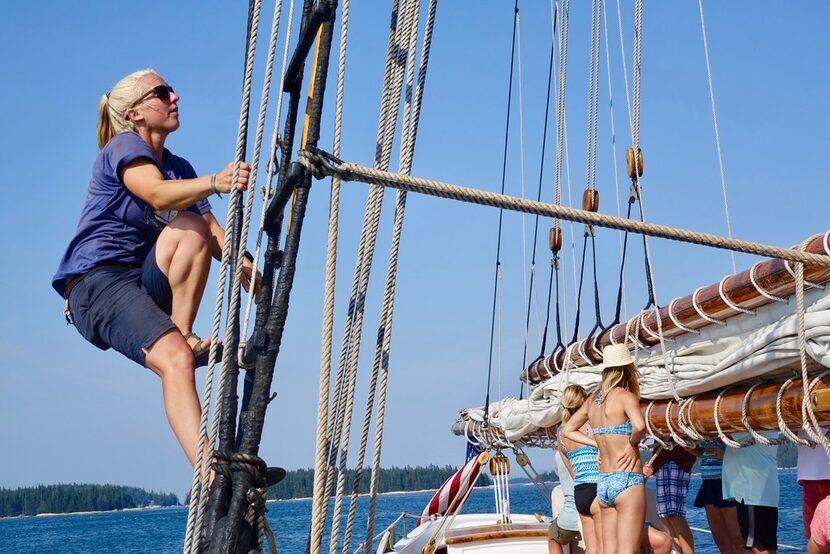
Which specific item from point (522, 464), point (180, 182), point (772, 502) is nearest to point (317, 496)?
point (180, 182)

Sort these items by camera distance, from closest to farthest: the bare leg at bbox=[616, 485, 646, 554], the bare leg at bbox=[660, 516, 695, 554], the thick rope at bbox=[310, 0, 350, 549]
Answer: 1. the thick rope at bbox=[310, 0, 350, 549]
2. the bare leg at bbox=[616, 485, 646, 554]
3. the bare leg at bbox=[660, 516, 695, 554]

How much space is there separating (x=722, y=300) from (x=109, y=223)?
2.90 m

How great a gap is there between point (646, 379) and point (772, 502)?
1.12 meters

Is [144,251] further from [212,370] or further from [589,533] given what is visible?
[589,533]

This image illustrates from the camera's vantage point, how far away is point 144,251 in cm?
273

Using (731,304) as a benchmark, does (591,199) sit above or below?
above

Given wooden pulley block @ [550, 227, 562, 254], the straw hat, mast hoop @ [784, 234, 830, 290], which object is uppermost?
wooden pulley block @ [550, 227, 562, 254]

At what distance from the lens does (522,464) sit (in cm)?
927

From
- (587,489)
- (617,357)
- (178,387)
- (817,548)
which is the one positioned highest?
(617,357)

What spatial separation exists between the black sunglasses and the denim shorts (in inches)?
18.1

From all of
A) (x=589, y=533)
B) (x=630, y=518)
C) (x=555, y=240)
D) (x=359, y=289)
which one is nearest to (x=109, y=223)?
(x=359, y=289)

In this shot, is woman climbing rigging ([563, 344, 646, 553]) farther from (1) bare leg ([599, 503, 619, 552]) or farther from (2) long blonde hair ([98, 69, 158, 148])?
(2) long blonde hair ([98, 69, 158, 148])

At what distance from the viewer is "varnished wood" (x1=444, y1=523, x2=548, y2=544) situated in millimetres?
6883

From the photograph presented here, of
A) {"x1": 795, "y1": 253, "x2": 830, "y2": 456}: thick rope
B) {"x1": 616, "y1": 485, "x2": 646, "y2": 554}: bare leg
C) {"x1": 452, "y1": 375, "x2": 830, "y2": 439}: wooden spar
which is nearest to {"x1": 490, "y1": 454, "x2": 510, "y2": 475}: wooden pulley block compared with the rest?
{"x1": 452, "y1": 375, "x2": 830, "y2": 439}: wooden spar
